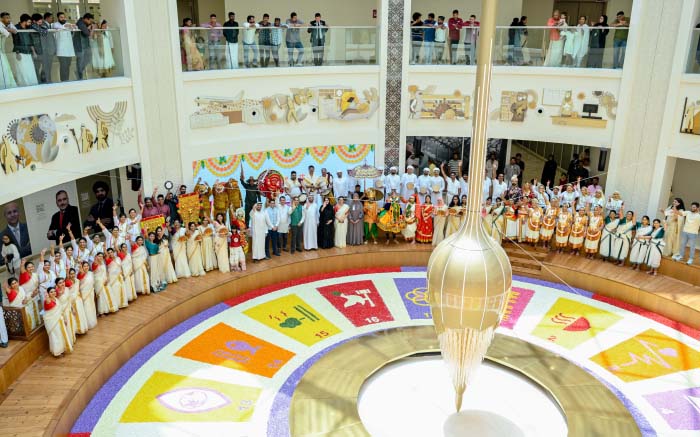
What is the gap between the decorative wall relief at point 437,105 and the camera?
18.5 m

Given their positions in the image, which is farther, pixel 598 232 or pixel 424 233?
pixel 424 233

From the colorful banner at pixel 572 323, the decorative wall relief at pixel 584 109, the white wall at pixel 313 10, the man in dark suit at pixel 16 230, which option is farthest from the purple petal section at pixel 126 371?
the white wall at pixel 313 10

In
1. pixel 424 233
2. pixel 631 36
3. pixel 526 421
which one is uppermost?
pixel 631 36

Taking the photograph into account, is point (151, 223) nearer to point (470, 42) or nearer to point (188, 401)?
point (188, 401)

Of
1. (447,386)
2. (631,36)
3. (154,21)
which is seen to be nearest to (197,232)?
(154,21)

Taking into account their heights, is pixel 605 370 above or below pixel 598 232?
below

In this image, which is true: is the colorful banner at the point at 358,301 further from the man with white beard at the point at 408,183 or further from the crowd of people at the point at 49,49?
the crowd of people at the point at 49,49

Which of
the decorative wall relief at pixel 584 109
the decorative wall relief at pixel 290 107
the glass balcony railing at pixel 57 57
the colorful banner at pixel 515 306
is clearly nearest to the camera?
the glass balcony railing at pixel 57 57

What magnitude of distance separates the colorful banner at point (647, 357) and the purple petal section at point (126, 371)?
26.6 ft

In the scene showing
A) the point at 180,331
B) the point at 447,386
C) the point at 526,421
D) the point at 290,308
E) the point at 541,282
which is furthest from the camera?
the point at 541,282

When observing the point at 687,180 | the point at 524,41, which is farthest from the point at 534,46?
the point at 687,180

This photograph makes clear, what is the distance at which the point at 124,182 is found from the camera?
1669cm

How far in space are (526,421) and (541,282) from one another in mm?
5662

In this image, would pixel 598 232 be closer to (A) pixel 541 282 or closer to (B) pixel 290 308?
(A) pixel 541 282
